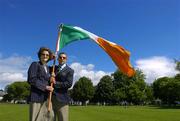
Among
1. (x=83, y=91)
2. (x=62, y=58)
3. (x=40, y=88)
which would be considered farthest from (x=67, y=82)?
(x=83, y=91)

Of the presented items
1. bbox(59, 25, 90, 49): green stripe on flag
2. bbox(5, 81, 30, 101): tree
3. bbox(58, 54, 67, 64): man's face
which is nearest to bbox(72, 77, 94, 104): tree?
bbox(5, 81, 30, 101): tree

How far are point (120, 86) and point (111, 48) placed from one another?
132m

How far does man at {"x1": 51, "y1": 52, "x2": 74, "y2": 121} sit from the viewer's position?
10625 mm

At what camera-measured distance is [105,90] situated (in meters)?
144

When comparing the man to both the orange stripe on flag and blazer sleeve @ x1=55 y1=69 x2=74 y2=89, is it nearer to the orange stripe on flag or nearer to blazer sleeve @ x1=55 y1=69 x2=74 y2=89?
blazer sleeve @ x1=55 y1=69 x2=74 y2=89

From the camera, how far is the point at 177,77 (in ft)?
367

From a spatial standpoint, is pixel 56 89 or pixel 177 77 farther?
pixel 177 77

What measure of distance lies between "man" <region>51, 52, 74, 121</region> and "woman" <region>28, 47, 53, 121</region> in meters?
0.32

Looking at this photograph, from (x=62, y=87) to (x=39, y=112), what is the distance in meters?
0.92

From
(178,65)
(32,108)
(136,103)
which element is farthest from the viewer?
(136,103)

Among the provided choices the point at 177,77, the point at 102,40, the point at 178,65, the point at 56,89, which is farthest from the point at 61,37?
the point at 177,77

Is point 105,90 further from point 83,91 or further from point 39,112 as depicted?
point 39,112

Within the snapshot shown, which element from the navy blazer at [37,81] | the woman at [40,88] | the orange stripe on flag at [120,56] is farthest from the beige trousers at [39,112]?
the orange stripe on flag at [120,56]

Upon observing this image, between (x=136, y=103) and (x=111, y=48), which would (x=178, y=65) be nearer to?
(x=136, y=103)
